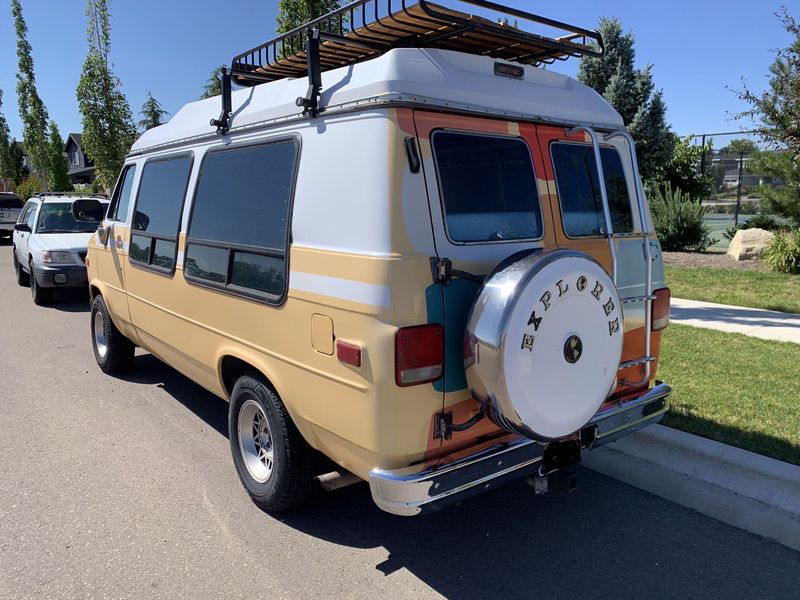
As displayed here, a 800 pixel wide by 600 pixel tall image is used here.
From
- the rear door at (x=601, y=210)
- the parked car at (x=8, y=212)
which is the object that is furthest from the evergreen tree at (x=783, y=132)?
the parked car at (x=8, y=212)

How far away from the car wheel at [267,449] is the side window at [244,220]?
0.61 meters

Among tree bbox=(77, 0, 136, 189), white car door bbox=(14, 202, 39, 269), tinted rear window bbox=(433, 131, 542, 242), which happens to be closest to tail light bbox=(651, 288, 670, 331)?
tinted rear window bbox=(433, 131, 542, 242)

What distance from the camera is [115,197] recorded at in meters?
5.76

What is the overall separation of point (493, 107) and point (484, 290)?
99 cm

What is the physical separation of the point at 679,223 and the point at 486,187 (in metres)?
11.5

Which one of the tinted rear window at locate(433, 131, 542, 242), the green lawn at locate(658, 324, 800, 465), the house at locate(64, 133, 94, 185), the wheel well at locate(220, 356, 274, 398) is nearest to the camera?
the tinted rear window at locate(433, 131, 542, 242)

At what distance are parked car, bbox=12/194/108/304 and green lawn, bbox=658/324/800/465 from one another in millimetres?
8191

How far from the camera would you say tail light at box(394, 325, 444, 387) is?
2576 mm

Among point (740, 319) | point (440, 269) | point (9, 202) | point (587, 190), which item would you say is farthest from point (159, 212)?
point (9, 202)

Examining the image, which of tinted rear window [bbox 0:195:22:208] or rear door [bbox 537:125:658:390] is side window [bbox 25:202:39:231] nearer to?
rear door [bbox 537:125:658:390]

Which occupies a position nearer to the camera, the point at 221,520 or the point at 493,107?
the point at 493,107

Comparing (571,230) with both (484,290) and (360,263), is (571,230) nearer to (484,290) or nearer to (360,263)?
(484,290)

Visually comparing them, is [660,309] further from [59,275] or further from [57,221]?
[57,221]

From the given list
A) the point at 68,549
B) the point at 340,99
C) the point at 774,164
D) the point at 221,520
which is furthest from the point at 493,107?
the point at 774,164
